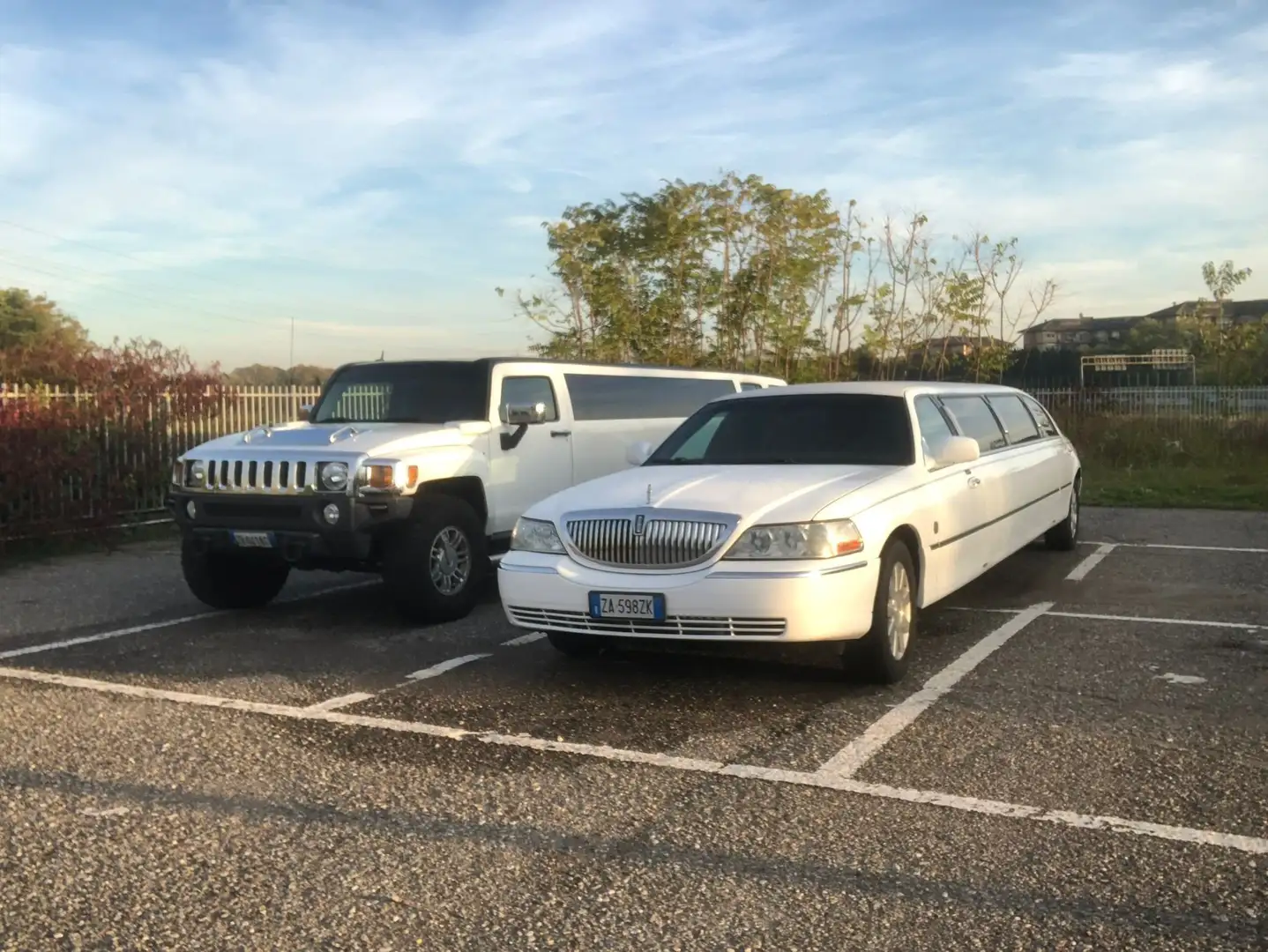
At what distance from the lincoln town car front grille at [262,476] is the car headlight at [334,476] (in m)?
0.07

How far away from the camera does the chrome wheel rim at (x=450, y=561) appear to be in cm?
809

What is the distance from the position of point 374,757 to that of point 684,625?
154 cm

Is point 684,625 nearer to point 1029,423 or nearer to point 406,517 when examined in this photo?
point 406,517

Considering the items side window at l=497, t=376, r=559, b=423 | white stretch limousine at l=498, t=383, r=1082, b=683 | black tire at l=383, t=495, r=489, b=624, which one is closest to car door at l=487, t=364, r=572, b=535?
side window at l=497, t=376, r=559, b=423

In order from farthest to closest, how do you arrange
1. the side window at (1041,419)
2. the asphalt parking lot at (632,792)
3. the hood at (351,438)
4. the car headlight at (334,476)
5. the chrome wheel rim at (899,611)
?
1. the side window at (1041,419)
2. the hood at (351,438)
3. the car headlight at (334,476)
4. the chrome wheel rim at (899,611)
5. the asphalt parking lot at (632,792)

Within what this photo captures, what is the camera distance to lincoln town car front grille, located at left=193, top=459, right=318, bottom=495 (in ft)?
25.8

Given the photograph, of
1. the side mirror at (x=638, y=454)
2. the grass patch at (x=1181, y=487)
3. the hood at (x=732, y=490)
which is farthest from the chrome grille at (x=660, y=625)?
the grass patch at (x=1181, y=487)

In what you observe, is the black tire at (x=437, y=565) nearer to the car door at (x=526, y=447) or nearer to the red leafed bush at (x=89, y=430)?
the car door at (x=526, y=447)

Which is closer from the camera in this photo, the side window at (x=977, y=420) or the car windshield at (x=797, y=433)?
the car windshield at (x=797, y=433)

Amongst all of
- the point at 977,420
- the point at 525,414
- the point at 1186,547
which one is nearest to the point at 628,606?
the point at 525,414

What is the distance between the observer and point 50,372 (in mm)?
13109

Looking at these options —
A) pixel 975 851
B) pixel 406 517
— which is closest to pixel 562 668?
pixel 406 517

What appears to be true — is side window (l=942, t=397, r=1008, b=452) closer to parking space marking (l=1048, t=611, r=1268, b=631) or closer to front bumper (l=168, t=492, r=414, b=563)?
parking space marking (l=1048, t=611, r=1268, b=631)

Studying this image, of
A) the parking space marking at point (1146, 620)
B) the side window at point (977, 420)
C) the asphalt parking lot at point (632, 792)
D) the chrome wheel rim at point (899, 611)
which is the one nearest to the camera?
the asphalt parking lot at point (632, 792)
